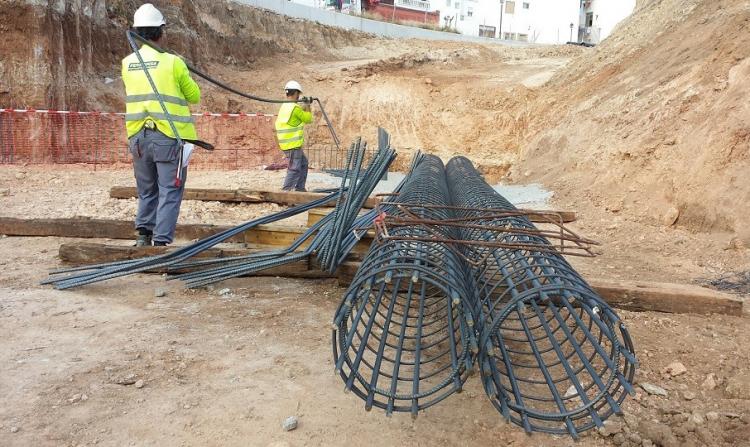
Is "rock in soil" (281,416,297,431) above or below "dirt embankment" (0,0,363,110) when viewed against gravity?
below

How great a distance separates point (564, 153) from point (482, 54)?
565 inches

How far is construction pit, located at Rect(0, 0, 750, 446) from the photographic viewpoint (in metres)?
2.21

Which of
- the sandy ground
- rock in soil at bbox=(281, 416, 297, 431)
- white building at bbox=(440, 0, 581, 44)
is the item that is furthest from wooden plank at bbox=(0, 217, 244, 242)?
white building at bbox=(440, 0, 581, 44)

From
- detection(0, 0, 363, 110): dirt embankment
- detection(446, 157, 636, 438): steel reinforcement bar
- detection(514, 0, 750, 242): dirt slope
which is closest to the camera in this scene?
detection(446, 157, 636, 438): steel reinforcement bar

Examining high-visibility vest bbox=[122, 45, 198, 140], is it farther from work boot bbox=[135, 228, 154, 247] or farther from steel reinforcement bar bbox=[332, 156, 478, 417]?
steel reinforcement bar bbox=[332, 156, 478, 417]

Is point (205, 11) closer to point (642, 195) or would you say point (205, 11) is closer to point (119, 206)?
A: point (119, 206)


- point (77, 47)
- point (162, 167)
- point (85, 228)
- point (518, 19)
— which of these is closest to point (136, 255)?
point (162, 167)

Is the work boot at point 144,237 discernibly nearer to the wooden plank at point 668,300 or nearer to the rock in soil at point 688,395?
the wooden plank at point 668,300

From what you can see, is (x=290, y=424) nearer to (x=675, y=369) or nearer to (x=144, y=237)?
(x=675, y=369)

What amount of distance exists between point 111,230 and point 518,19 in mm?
58178

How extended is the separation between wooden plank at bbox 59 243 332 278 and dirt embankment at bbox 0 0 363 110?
9517 millimetres

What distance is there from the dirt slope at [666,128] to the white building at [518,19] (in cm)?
4726

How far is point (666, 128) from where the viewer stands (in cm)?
678

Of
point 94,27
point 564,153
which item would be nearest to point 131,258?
point 564,153
